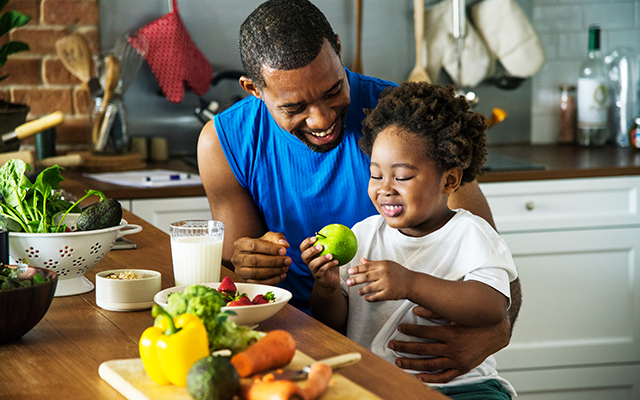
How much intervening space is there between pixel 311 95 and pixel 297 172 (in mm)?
351

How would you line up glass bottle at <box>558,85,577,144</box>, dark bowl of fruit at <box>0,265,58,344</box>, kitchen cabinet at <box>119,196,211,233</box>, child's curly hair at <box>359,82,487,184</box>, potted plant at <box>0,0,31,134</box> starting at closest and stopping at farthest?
1. dark bowl of fruit at <box>0,265,58,344</box>
2. child's curly hair at <box>359,82,487,184</box>
3. potted plant at <box>0,0,31,134</box>
4. kitchen cabinet at <box>119,196,211,233</box>
5. glass bottle at <box>558,85,577,144</box>

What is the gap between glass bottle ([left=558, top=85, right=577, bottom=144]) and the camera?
3168 mm

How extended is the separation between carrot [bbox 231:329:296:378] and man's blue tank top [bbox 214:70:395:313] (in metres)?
0.88

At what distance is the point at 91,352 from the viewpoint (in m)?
0.91

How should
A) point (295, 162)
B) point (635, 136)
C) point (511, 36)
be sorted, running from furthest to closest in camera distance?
A: point (511, 36) → point (635, 136) → point (295, 162)

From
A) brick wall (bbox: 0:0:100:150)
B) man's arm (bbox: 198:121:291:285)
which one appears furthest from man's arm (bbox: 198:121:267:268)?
brick wall (bbox: 0:0:100:150)

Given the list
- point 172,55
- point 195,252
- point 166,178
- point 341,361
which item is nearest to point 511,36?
point 172,55

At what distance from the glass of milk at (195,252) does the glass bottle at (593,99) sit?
2.35 m

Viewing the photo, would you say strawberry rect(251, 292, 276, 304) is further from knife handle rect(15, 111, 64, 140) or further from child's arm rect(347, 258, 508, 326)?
knife handle rect(15, 111, 64, 140)

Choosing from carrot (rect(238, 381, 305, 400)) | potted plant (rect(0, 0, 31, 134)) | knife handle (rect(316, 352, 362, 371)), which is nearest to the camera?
carrot (rect(238, 381, 305, 400))

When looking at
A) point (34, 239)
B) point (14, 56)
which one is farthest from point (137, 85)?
point (34, 239)

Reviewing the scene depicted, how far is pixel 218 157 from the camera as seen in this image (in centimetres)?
173

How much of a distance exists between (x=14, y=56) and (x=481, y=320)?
222cm

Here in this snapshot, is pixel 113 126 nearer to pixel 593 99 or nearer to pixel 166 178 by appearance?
pixel 166 178
